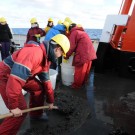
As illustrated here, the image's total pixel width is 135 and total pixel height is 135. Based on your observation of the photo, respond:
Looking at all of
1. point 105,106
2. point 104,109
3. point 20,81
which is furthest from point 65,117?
point 20,81

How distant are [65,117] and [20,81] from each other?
5.56 ft

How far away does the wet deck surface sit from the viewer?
3728mm

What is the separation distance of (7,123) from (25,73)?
2.86 feet

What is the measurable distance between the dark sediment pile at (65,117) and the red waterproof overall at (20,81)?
13.5 inches

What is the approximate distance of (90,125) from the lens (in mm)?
3814

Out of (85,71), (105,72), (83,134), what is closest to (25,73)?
(83,134)

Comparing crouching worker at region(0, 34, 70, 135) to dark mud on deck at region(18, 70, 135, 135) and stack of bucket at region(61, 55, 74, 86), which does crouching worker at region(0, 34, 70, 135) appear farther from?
stack of bucket at region(61, 55, 74, 86)

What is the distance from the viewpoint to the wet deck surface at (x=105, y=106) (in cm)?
373

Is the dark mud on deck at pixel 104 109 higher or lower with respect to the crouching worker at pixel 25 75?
lower

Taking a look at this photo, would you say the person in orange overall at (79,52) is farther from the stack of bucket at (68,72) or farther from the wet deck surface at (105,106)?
the wet deck surface at (105,106)

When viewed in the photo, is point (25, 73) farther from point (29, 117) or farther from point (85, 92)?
point (85, 92)

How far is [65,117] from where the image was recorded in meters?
4.23

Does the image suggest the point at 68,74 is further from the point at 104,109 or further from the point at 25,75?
the point at 25,75

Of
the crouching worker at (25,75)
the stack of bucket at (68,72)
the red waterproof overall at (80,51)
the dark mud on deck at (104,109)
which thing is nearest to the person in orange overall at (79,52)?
the red waterproof overall at (80,51)
